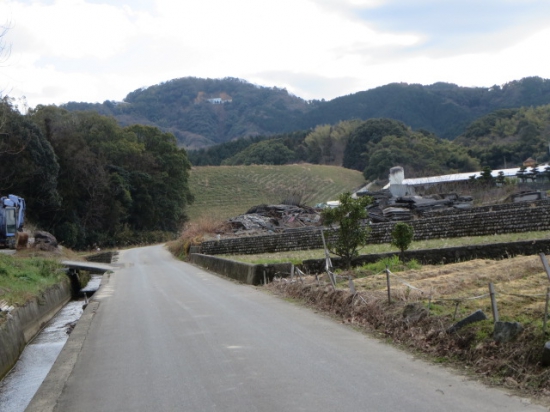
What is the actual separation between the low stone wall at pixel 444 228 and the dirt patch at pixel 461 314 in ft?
17.9

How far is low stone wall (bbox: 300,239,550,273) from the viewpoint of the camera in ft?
59.6

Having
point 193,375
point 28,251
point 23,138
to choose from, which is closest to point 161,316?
point 193,375

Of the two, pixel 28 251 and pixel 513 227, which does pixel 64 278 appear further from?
pixel 513 227

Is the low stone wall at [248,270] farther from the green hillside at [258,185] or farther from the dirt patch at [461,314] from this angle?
the green hillside at [258,185]

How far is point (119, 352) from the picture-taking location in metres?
10.6

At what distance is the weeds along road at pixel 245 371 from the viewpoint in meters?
6.86

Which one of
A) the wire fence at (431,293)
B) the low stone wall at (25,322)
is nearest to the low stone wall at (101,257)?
the low stone wall at (25,322)

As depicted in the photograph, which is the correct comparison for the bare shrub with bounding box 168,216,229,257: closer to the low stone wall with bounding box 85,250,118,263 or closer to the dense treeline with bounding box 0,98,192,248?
the low stone wall with bounding box 85,250,118,263

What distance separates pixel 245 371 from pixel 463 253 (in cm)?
1247

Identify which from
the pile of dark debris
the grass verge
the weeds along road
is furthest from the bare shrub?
the weeds along road

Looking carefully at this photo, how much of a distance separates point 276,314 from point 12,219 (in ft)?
97.8

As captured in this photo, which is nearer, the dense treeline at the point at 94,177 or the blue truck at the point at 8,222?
the blue truck at the point at 8,222

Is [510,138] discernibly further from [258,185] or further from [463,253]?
[463,253]

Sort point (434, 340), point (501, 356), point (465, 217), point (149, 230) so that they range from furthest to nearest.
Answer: point (149, 230) < point (465, 217) < point (434, 340) < point (501, 356)
